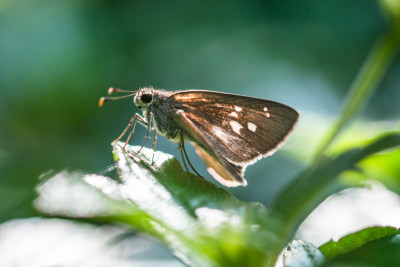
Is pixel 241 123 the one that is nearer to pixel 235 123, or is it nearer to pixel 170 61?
pixel 235 123

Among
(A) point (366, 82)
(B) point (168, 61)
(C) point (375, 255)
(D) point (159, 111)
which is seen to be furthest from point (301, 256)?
(B) point (168, 61)

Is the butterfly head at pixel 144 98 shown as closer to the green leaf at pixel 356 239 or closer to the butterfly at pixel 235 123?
the butterfly at pixel 235 123

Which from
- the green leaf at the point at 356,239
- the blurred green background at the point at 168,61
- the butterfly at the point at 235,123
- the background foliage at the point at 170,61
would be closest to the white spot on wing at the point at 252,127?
the butterfly at the point at 235,123

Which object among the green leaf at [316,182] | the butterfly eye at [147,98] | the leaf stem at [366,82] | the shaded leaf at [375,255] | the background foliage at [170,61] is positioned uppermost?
the background foliage at [170,61]

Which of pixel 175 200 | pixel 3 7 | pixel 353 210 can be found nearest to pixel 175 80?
pixel 3 7

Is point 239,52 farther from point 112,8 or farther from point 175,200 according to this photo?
point 175,200

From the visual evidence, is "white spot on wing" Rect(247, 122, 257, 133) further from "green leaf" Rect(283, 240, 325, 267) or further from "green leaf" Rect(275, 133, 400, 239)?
"green leaf" Rect(283, 240, 325, 267)
